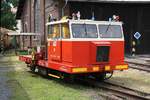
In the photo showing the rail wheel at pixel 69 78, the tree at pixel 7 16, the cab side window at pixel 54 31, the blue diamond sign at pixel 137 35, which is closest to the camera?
the rail wheel at pixel 69 78

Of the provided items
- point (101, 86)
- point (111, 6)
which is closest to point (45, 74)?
point (101, 86)

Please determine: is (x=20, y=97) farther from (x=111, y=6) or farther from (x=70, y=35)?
(x=111, y=6)

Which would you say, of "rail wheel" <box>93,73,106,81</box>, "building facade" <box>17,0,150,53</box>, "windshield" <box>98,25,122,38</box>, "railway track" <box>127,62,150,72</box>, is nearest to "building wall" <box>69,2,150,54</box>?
"building facade" <box>17,0,150,53</box>

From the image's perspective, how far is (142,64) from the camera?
2275 centimetres

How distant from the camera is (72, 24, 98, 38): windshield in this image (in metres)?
16.2

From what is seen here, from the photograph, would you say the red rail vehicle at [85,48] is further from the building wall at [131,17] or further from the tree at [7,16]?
the tree at [7,16]

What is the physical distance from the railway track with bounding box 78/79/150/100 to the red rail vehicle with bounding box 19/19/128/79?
51 cm

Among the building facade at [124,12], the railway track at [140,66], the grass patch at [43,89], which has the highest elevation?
the building facade at [124,12]

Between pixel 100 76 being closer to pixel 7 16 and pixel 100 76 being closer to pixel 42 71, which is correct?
pixel 42 71

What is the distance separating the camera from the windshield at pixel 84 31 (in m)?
16.2

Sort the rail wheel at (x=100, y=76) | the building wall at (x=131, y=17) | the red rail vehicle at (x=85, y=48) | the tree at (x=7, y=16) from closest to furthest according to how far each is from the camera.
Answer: the red rail vehicle at (x=85, y=48) < the rail wheel at (x=100, y=76) < the building wall at (x=131, y=17) < the tree at (x=7, y=16)

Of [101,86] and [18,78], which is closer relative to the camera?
[101,86]

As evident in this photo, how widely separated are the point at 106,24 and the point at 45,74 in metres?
3.58

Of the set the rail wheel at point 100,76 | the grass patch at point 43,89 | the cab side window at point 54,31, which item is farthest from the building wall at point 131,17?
the rail wheel at point 100,76
